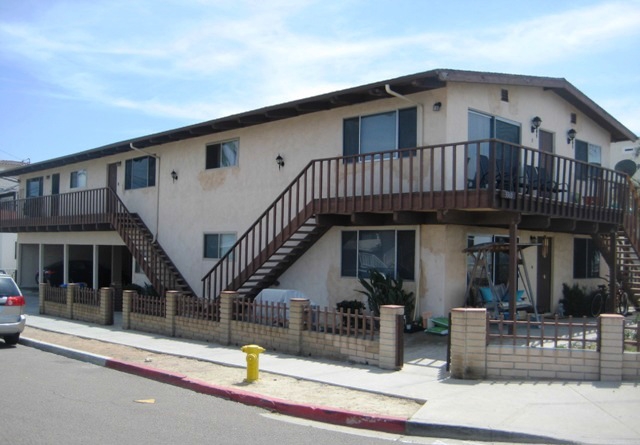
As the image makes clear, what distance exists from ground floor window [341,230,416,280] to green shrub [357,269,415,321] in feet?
1.55

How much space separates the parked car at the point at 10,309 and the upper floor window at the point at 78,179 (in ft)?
43.2

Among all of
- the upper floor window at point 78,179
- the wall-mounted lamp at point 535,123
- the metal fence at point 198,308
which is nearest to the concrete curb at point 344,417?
the metal fence at point 198,308

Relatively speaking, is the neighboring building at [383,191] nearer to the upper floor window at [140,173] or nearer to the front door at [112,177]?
the upper floor window at [140,173]

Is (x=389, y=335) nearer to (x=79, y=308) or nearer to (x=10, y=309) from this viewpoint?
(x=10, y=309)

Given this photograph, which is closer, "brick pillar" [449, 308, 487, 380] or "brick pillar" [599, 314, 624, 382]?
"brick pillar" [599, 314, 624, 382]

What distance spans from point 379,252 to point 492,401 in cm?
711

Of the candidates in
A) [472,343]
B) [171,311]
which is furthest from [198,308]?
[472,343]

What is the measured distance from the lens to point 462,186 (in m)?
13.3

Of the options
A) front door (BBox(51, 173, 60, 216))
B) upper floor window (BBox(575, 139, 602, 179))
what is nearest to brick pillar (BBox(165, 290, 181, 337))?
upper floor window (BBox(575, 139, 602, 179))

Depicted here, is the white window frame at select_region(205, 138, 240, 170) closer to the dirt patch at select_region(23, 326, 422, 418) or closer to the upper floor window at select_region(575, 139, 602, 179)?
the dirt patch at select_region(23, 326, 422, 418)

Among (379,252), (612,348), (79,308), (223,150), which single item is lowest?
(79,308)

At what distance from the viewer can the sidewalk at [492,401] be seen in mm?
6777

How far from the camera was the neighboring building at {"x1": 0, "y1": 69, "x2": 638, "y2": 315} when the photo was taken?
43.0ft

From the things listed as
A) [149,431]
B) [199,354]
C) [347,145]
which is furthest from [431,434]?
[347,145]
